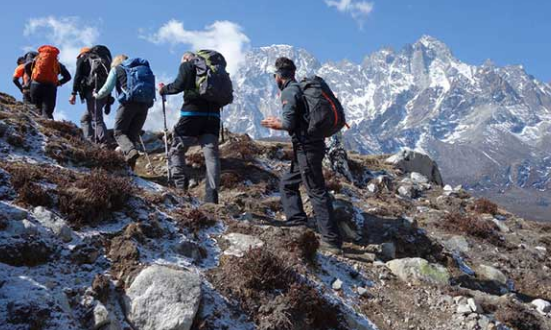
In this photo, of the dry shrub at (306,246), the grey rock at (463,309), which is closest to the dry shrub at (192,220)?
the dry shrub at (306,246)

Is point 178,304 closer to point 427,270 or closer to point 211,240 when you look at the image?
point 211,240

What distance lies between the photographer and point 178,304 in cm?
606

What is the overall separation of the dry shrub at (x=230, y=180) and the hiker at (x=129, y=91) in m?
2.69

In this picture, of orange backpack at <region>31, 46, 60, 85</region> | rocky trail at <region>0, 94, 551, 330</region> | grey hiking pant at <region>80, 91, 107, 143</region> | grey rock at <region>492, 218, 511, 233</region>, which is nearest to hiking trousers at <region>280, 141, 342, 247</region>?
rocky trail at <region>0, 94, 551, 330</region>

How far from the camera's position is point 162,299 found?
604 cm

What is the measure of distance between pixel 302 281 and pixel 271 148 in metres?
11.0

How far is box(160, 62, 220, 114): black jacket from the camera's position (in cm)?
1043

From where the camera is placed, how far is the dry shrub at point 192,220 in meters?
8.20

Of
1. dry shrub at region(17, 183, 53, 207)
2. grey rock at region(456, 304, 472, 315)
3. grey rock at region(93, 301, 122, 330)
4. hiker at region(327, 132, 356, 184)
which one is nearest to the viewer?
grey rock at region(93, 301, 122, 330)

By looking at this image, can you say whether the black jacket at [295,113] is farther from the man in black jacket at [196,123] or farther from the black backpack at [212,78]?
the man in black jacket at [196,123]

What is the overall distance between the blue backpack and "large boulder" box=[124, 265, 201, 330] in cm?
621

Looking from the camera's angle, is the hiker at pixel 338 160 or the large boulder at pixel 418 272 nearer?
the large boulder at pixel 418 272

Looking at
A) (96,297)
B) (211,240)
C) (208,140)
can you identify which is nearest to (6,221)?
(96,297)

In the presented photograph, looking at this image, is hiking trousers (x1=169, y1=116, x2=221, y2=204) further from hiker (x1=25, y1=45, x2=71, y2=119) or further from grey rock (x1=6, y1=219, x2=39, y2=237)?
hiker (x1=25, y1=45, x2=71, y2=119)
